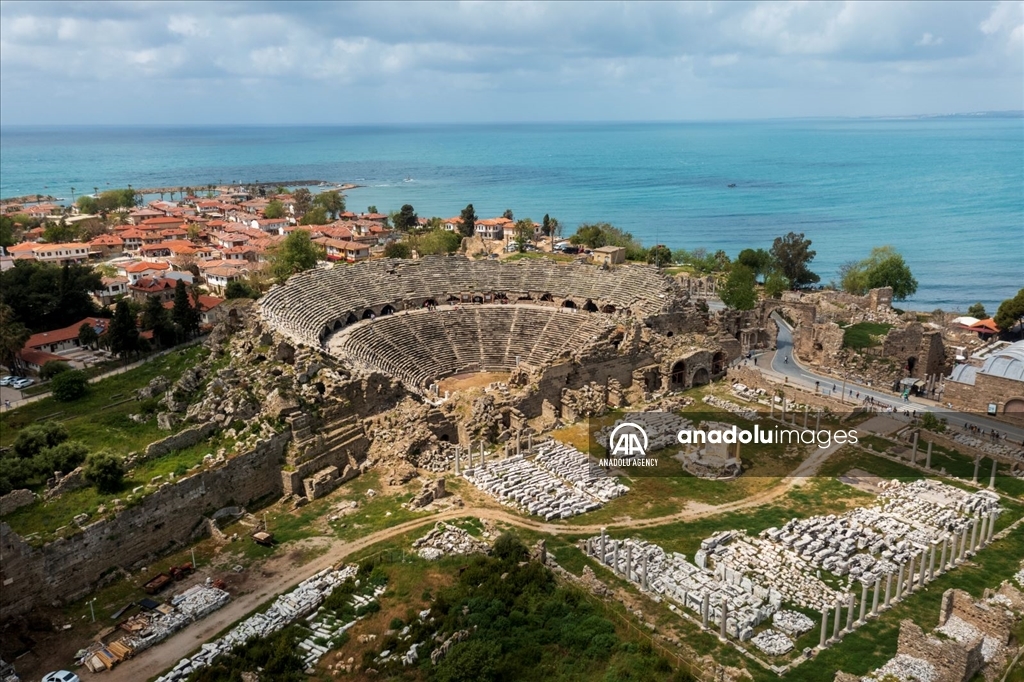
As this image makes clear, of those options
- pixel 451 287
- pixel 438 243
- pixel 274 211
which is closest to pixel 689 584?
pixel 451 287

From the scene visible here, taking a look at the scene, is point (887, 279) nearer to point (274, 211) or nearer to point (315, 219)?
point (315, 219)

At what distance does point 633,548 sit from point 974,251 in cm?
13519

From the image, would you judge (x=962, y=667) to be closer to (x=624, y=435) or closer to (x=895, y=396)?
(x=624, y=435)

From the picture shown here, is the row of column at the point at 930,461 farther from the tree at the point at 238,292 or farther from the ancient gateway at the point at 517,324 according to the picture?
the tree at the point at 238,292

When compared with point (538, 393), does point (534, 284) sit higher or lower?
higher

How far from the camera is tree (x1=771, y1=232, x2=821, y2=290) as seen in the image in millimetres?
89562

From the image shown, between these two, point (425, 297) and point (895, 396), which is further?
point (425, 297)

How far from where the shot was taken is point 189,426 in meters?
39.4

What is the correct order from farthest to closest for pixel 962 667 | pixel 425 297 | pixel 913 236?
pixel 913 236
pixel 425 297
pixel 962 667

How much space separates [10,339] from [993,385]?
6833 centimetres

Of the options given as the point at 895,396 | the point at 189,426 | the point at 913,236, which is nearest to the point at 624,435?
the point at 895,396

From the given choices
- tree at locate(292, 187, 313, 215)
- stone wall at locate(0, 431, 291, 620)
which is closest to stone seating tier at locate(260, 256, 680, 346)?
stone wall at locate(0, 431, 291, 620)

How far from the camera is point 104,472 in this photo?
31.5 metres

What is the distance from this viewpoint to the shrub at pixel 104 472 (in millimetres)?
31422
